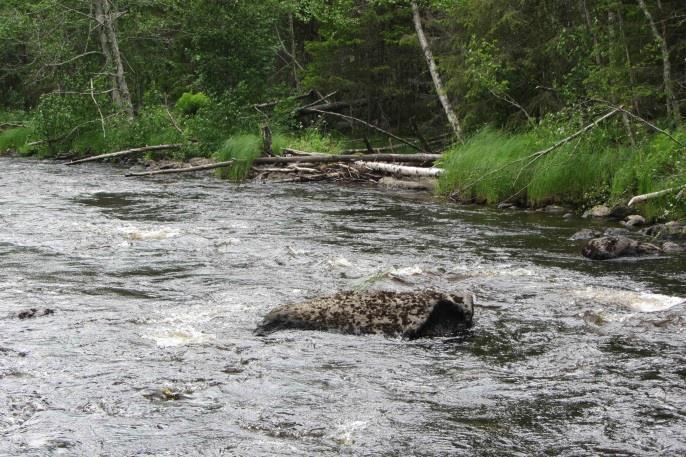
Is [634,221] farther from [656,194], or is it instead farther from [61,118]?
[61,118]

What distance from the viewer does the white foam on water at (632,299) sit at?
798cm

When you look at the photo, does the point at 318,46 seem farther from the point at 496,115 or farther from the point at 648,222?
the point at 648,222

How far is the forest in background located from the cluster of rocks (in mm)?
446

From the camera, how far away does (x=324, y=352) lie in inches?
267

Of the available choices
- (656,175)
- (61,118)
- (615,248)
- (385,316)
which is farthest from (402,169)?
(61,118)

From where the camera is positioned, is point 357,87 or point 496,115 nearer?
point 496,115

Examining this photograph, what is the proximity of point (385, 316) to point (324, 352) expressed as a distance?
0.84 m

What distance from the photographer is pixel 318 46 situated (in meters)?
31.7

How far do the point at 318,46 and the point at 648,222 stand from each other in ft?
67.0

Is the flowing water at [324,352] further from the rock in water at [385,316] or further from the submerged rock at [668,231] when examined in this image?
the submerged rock at [668,231]

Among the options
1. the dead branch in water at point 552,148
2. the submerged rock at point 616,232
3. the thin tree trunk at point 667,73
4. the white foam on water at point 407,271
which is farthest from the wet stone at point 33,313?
the thin tree trunk at point 667,73

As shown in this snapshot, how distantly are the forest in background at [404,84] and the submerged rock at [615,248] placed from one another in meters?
1.76

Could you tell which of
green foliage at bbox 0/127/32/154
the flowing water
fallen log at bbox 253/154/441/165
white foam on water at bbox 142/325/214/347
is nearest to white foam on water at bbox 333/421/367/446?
the flowing water

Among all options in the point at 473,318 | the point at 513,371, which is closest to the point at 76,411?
the point at 513,371
